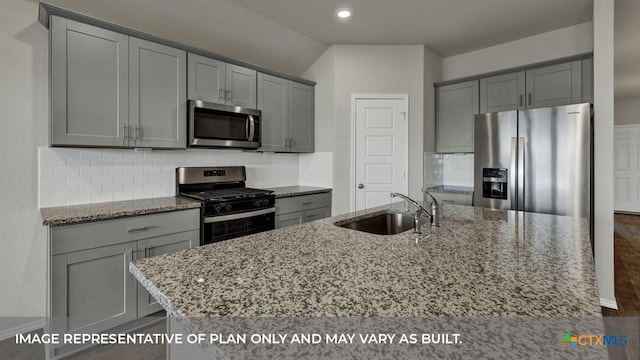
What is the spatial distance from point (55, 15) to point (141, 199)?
1.45 metres

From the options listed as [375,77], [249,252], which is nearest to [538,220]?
[249,252]

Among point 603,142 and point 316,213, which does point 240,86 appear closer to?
point 316,213

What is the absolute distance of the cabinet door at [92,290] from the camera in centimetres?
195

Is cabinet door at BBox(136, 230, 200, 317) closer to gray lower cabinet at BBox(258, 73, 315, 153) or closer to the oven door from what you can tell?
the oven door

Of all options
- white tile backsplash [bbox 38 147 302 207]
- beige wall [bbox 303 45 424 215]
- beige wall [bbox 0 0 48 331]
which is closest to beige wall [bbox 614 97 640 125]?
beige wall [bbox 303 45 424 215]

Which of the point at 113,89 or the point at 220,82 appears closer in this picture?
the point at 113,89

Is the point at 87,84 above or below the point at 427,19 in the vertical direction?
below

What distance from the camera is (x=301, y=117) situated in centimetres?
392

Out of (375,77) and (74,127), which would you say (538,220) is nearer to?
(375,77)

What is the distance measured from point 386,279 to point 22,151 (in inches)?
107

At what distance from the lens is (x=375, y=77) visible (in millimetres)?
3852

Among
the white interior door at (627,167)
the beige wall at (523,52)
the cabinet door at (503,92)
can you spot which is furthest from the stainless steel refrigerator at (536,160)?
the white interior door at (627,167)

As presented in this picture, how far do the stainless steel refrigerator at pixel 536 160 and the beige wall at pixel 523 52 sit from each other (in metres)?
1.01

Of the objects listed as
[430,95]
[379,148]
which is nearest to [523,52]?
[430,95]
